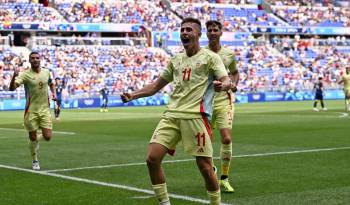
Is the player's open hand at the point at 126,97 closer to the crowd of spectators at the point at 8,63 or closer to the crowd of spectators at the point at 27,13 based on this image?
the crowd of spectators at the point at 8,63

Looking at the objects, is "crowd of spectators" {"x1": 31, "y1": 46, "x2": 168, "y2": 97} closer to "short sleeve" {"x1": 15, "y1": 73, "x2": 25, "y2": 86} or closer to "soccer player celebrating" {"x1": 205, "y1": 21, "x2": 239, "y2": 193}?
"short sleeve" {"x1": 15, "y1": 73, "x2": 25, "y2": 86}

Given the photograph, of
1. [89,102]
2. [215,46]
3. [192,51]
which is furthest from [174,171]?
[89,102]

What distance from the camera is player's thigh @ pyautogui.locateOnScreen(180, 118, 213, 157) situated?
8234mm

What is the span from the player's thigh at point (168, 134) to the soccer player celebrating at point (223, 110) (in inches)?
100

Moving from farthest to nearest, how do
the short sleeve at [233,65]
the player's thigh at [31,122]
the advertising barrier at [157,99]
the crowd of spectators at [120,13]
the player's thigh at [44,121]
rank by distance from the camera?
the crowd of spectators at [120,13] < the advertising barrier at [157,99] < the player's thigh at [44,121] < the player's thigh at [31,122] < the short sleeve at [233,65]

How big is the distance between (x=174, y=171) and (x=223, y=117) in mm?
2399

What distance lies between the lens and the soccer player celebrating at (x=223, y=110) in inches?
428

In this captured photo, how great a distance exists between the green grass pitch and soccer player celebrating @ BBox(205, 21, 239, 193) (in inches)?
15.5

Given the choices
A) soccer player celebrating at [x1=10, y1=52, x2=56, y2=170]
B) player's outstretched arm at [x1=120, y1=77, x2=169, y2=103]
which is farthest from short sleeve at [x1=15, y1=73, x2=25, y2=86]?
player's outstretched arm at [x1=120, y1=77, x2=169, y2=103]

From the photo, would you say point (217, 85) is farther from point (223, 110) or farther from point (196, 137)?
point (223, 110)

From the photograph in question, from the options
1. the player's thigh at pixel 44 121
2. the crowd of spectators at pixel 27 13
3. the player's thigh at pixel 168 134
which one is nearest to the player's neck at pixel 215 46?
the player's thigh at pixel 168 134

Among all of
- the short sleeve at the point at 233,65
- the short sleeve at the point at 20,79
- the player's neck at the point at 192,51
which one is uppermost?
the player's neck at the point at 192,51

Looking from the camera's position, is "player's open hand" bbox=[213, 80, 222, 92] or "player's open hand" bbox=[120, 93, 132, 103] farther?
"player's open hand" bbox=[120, 93, 132, 103]

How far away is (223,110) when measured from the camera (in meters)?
11.1
